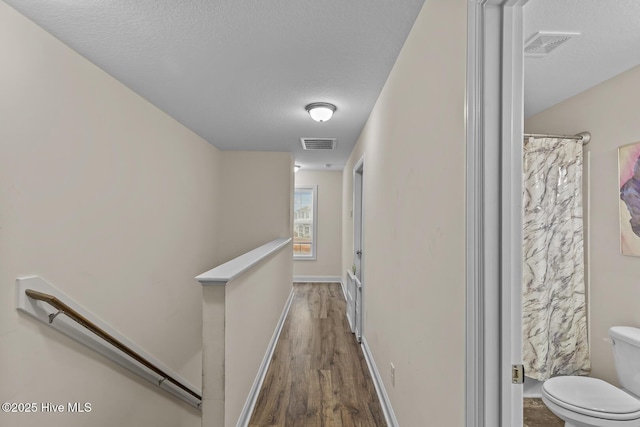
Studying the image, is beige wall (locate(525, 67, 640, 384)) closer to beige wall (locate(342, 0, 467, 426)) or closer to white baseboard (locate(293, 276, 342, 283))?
beige wall (locate(342, 0, 467, 426))

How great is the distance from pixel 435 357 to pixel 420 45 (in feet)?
4.69

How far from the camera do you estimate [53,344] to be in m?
1.74

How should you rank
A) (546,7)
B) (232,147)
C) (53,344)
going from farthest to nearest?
(232,147), (53,344), (546,7)

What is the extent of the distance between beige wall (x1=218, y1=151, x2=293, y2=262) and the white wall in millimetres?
1305

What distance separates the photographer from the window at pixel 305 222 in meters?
6.62

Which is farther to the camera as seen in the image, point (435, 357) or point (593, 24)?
point (593, 24)

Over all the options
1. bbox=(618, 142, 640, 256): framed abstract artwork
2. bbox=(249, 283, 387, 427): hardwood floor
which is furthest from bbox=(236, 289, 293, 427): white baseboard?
bbox=(618, 142, 640, 256): framed abstract artwork

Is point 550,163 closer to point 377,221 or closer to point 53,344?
point 377,221

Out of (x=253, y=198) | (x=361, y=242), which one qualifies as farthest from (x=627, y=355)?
(x=253, y=198)

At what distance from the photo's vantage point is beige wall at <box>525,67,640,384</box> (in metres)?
2.00

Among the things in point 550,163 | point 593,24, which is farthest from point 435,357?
point 550,163

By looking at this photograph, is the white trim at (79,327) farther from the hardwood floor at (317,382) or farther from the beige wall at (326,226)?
the beige wall at (326,226)

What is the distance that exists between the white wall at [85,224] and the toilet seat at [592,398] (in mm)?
2919

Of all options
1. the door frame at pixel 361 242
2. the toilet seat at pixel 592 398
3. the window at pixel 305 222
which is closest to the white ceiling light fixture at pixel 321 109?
the door frame at pixel 361 242
